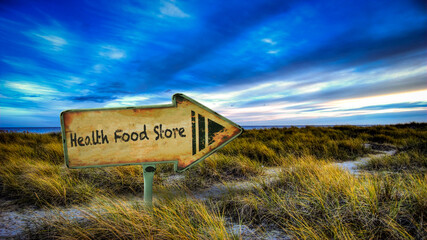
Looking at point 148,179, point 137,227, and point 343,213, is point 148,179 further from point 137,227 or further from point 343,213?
point 343,213

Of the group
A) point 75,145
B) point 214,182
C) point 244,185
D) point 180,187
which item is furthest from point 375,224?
point 75,145

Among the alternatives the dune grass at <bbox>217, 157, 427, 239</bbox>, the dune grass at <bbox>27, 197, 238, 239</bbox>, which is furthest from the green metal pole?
the dune grass at <bbox>217, 157, 427, 239</bbox>

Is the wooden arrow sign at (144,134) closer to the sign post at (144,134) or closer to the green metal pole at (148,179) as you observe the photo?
the sign post at (144,134)

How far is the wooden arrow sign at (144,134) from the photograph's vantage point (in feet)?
6.69

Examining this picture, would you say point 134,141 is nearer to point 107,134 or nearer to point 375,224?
point 107,134

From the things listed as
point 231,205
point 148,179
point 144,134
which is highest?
point 144,134

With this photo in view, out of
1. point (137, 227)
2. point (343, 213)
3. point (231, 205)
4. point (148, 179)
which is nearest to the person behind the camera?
point (137, 227)

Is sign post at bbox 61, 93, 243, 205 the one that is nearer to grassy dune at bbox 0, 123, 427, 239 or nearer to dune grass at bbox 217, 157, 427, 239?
grassy dune at bbox 0, 123, 427, 239

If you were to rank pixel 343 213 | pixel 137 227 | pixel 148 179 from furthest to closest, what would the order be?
1. pixel 148 179
2. pixel 343 213
3. pixel 137 227

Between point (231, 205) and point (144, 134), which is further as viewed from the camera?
point (231, 205)

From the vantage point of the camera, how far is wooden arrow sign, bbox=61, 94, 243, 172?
2.04 m

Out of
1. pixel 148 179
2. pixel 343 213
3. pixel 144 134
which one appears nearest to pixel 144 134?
pixel 144 134

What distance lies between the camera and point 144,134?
6.79ft

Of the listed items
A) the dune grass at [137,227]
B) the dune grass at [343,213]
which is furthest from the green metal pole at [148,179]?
the dune grass at [343,213]
